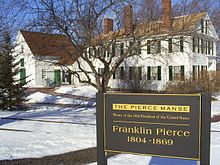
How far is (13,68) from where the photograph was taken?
2203 cm

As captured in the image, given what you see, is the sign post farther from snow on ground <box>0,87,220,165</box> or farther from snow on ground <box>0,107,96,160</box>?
snow on ground <box>0,107,96,160</box>

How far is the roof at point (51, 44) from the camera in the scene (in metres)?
14.3

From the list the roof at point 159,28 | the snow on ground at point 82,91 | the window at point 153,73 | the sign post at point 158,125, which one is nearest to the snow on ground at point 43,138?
the sign post at point 158,125

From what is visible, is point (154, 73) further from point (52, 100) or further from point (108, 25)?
point (108, 25)

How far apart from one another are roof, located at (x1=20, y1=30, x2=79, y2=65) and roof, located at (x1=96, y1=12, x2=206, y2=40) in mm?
1380

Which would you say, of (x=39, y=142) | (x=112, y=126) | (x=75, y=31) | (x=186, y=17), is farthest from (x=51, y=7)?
(x=112, y=126)

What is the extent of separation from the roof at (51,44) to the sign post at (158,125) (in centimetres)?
879

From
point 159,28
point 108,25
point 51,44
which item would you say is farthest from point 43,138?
point 159,28

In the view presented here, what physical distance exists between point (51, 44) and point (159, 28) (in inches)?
171

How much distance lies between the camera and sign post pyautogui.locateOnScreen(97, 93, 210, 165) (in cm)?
508

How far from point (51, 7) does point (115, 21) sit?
250cm

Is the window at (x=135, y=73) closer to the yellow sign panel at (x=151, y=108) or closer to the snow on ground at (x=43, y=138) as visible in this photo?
the snow on ground at (x=43, y=138)

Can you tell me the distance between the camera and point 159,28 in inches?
547

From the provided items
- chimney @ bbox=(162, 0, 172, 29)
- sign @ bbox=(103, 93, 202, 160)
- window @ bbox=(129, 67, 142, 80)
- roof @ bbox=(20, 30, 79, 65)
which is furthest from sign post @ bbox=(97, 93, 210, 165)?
window @ bbox=(129, 67, 142, 80)
